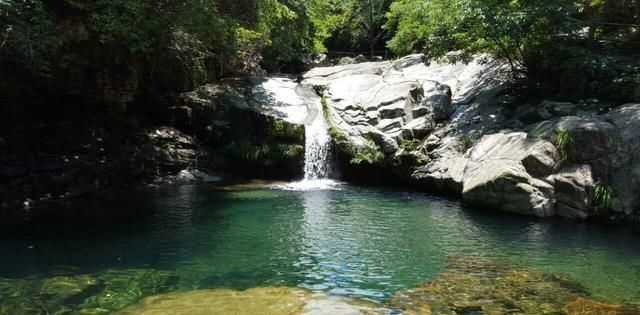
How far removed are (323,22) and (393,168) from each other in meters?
20.0

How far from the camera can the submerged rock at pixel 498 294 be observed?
6.99m

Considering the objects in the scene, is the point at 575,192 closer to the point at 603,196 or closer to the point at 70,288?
the point at 603,196

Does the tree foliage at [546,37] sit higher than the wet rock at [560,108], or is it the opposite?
the tree foliage at [546,37]

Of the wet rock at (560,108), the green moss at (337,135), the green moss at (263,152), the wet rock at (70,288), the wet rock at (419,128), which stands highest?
the wet rock at (560,108)

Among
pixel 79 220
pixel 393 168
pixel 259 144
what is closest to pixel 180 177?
pixel 259 144

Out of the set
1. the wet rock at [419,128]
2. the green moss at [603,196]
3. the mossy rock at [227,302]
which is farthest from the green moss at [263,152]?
the mossy rock at [227,302]

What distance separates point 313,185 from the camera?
60.3 feet

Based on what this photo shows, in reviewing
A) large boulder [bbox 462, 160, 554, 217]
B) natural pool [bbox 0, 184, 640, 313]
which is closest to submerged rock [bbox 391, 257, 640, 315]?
natural pool [bbox 0, 184, 640, 313]

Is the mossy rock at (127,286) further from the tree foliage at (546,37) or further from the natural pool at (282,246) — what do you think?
the tree foliage at (546,37)

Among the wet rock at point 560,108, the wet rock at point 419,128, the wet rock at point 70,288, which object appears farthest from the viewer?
the wet rock at point 419,128

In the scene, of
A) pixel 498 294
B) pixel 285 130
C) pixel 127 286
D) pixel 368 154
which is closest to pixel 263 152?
pixel 285 130

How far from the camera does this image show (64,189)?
15.4m

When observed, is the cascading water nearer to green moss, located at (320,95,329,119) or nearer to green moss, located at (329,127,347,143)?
green moss, located at (329,127,347,143)

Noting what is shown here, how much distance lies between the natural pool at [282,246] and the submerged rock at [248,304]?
427mm
